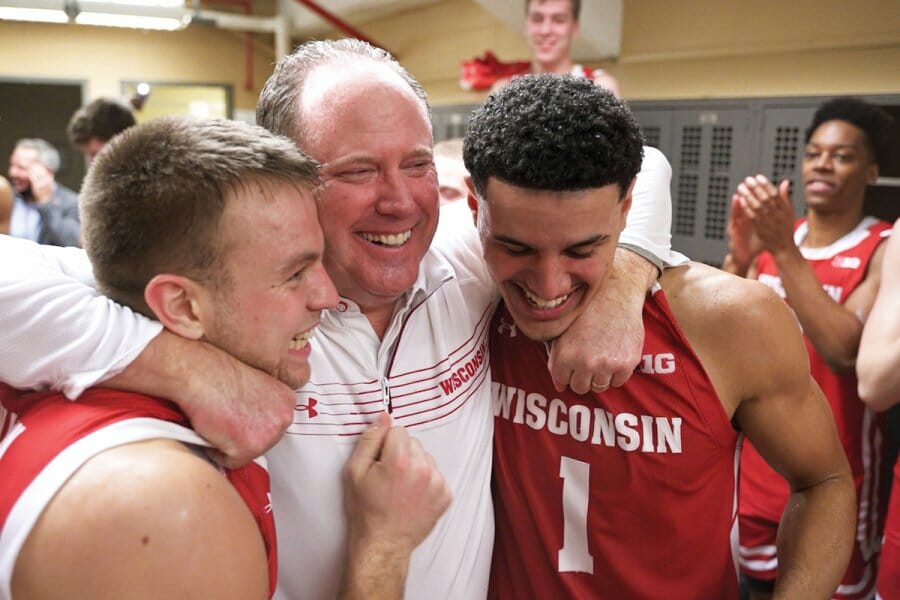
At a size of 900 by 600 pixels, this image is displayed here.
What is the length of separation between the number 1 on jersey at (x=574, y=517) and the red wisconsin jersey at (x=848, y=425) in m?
1.36

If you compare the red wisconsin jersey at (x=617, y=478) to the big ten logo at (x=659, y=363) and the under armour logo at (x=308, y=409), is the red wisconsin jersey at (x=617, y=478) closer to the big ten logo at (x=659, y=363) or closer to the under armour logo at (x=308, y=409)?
the big ten logo at (x=659, y=363)

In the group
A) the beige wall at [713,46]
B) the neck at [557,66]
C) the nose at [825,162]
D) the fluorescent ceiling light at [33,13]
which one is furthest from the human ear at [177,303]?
the fluorescent ceiling light at [33,13]

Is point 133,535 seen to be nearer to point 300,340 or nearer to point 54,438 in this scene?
point 54,438

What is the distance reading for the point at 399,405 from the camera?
4.43 ft

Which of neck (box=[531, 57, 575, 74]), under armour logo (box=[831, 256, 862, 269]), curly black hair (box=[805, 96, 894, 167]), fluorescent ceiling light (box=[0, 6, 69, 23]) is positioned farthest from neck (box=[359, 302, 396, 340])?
fluorescent ceiling light (box=[0, 6, 69, 23])

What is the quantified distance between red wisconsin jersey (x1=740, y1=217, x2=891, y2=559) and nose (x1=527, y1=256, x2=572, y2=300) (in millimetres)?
1546

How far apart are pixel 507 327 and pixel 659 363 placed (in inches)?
12.7

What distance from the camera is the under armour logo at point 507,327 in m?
1.54

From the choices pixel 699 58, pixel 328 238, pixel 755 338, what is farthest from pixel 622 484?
pixel 699 58

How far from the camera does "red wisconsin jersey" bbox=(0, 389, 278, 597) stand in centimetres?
81

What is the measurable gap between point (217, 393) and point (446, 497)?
430 millimetres

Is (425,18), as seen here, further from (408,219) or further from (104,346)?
(104,346)

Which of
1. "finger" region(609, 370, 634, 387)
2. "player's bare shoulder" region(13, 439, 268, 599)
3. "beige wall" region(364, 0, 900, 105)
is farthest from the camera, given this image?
"beige wall" region(364, 0, 900, 105)

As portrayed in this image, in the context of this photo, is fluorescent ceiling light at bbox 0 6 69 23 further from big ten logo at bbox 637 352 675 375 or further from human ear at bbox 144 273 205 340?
big ten logo at bbox 637 352 675 375
